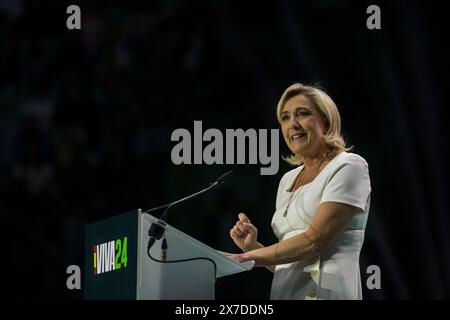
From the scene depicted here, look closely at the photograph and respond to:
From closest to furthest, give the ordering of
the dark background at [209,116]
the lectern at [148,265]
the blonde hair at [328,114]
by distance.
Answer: the lectern at [148,265], the blonde hair at [328,114], the dark background at [209,116]

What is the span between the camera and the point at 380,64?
15.3 ft

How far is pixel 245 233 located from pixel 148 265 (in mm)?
500

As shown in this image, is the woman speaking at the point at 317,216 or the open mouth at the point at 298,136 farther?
the open mouth at the point at 298,136

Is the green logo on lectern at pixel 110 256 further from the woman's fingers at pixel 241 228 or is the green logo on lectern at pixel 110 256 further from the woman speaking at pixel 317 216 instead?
the woman's fingers at pixel 241 228

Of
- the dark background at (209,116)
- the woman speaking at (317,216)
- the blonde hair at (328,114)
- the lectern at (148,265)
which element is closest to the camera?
the lectern at (148,265)

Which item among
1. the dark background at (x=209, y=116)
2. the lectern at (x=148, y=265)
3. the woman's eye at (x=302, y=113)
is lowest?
the lectern at (x=148, y=265)

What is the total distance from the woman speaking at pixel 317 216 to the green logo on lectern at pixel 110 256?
315 mm

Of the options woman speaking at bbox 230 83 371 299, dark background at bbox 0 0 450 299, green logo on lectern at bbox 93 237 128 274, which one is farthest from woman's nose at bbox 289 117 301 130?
dark background at bbox 0 0 450 299

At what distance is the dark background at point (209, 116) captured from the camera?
→ 4547mm

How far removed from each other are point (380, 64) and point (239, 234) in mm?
2119

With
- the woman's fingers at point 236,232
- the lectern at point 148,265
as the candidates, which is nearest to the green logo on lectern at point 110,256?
the lectern at point 148,265

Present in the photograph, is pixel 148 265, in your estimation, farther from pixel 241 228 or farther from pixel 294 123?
pixel 294 123

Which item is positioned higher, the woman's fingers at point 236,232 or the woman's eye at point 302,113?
the woman's eye at point 302,113

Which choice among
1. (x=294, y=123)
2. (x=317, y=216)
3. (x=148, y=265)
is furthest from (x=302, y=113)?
(x=148, y=265)
